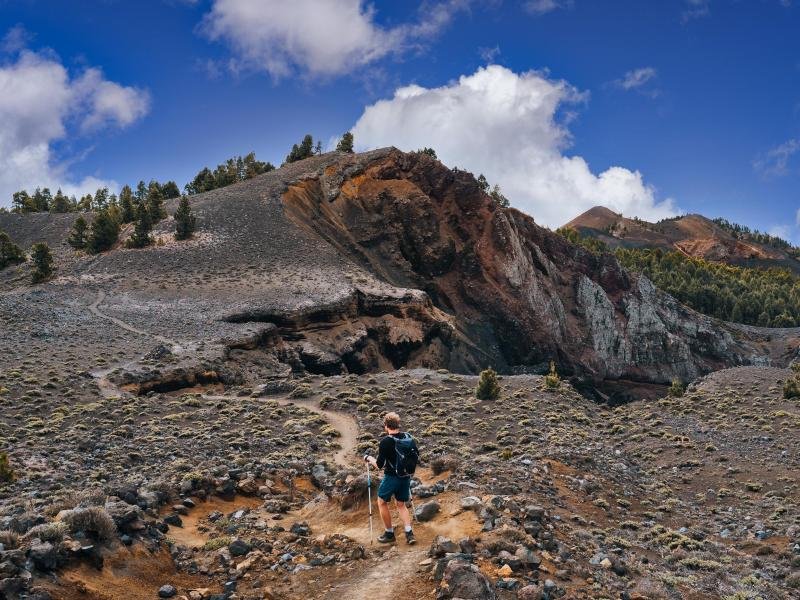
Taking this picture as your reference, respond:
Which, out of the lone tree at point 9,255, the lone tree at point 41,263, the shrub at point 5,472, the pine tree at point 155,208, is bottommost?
the shrub at point 5,472

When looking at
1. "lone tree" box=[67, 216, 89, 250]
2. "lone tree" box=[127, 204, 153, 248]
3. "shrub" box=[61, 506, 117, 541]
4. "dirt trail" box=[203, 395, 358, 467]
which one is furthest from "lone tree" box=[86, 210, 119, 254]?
"shrub" box=[61, 506, 117, 541]

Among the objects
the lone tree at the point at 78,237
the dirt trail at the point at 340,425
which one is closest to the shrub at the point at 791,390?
the dirt trail at the point at 340,425

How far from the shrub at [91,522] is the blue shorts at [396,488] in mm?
4212

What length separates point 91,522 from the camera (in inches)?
332

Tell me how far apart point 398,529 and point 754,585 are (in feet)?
22.5

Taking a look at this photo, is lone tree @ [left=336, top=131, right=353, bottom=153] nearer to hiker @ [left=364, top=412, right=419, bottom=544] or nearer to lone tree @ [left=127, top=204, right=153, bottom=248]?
lone tree @ [left=127, top=204, right=153, bottom=248]

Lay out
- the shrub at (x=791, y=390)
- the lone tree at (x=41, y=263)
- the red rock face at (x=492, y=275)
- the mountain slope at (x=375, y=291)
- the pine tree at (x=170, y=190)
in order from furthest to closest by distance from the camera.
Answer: the pine tree at (x=170, y=190) < the red rock face at (x=492, y=275) < the lone tree at (x=41, y=263) < the mountain slope at (x=375, y=291) < the shrub at (x=791, y=390)

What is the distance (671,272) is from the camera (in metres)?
127

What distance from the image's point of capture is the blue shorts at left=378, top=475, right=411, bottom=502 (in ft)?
32.2

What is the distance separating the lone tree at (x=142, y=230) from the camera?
190 ft

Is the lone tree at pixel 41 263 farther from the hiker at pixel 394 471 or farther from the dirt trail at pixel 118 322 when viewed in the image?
the hiker at pixel 394 471

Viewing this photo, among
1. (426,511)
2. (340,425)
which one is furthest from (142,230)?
(426,511)

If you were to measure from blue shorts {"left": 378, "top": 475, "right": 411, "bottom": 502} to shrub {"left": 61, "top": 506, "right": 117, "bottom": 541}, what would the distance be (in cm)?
421

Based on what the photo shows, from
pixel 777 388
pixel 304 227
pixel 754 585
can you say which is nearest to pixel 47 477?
pixel 754 585
